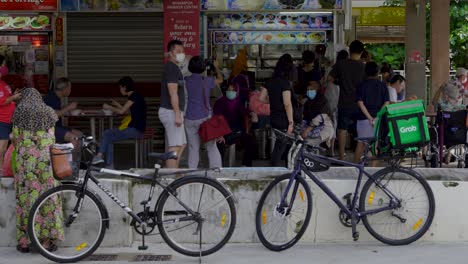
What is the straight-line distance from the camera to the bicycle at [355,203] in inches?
301

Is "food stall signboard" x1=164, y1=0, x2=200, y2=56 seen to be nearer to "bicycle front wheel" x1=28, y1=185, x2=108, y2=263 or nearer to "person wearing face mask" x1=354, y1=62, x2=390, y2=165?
"person wearing face mask" x1=354, y1=62, x2=390, y2=165

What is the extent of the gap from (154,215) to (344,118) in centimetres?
555

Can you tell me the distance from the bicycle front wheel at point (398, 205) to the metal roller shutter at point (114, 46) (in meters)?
7.83

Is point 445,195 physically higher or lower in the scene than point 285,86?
lower

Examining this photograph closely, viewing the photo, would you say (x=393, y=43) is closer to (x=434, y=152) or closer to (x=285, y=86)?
(x=434, y=152)

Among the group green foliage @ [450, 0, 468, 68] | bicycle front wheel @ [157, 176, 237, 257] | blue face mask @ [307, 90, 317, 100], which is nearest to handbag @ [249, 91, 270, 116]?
blue face mask @ [307, 90, 317, 100]

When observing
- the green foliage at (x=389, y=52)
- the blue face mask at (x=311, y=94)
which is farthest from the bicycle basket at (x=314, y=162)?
the green foliage at (x=389, y=52)

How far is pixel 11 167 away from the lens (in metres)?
7.92

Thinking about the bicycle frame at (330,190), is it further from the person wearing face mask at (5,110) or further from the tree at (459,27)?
the tree at (459,27)

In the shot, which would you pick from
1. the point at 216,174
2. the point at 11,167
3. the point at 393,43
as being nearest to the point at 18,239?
the point at 11,167

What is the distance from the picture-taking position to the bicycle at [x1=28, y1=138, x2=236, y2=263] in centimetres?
734

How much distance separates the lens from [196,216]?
742 centimetres

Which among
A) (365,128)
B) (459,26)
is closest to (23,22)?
(365,128)

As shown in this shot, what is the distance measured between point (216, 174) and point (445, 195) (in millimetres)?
2145
